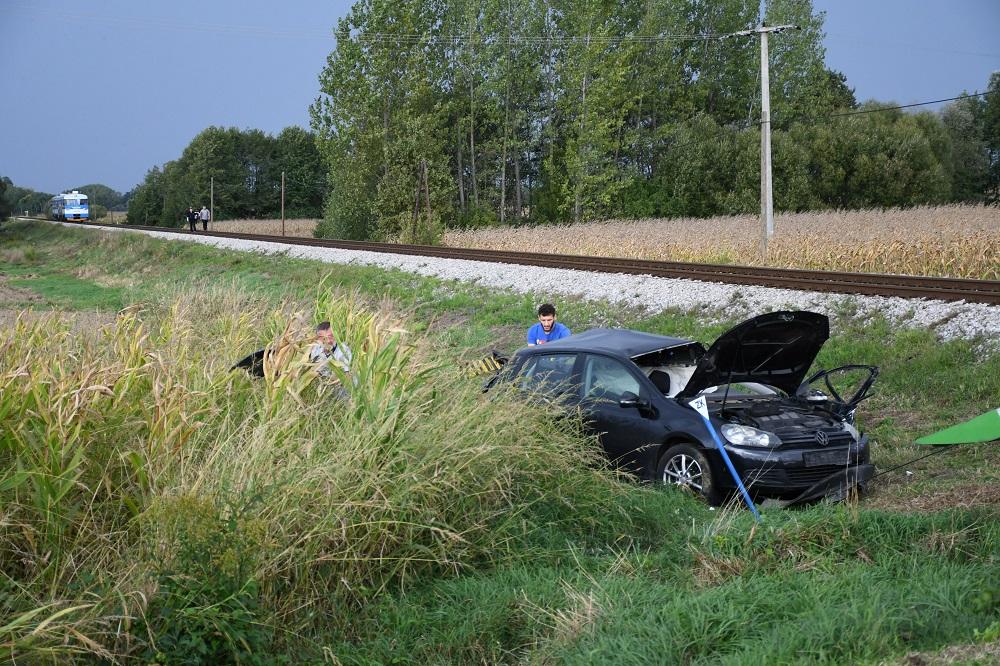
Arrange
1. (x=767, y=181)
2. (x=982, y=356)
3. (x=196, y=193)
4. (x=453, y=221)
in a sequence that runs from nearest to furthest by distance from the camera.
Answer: (x=982, y=356) < (x=767, y=181) < (x=453, y=221) < (x=196, y=193)

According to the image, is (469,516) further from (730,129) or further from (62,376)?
(730,129)

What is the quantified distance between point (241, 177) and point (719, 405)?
107 meters

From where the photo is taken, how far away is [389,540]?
19.5 feet

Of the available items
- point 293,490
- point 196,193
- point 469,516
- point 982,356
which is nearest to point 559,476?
point 469,516

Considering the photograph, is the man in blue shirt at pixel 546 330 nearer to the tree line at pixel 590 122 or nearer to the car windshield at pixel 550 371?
the car windshield at pixel 550 371

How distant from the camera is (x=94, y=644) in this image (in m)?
4.48

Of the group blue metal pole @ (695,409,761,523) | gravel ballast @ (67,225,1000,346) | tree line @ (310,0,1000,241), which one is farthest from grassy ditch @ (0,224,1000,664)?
tree line @ (310,0,1000,241)

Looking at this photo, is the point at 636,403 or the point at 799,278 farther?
the point at 799,278

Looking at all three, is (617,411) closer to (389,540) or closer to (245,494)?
(389,540)

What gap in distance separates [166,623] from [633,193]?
5949 centimetres

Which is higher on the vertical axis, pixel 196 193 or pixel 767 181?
pixel 196 193

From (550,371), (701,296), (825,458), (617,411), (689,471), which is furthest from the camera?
(701,296)

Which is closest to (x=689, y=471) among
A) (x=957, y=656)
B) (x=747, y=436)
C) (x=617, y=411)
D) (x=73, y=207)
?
(x=747, y=436)

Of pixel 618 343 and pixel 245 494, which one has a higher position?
pixel 618 343
